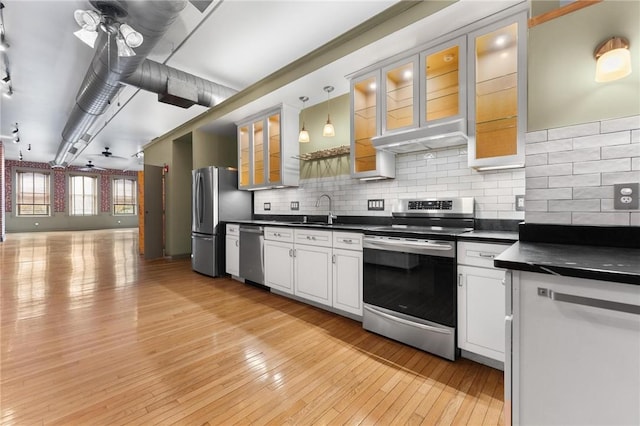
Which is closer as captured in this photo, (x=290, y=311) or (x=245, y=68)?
(x=290, y=311)

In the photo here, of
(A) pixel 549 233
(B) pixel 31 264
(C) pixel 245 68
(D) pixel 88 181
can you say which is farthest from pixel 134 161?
(A) pixel 549 233

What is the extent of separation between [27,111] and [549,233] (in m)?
8.59

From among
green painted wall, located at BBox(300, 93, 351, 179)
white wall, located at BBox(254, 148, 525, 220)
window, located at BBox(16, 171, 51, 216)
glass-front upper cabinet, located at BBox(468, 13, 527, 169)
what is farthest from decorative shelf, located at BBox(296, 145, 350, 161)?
window, located at BBox(16, 171, 51, 216)

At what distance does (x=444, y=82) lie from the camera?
2488 millimetres

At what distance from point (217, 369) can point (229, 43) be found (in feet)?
10.7

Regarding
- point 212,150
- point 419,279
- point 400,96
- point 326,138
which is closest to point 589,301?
point 419,279

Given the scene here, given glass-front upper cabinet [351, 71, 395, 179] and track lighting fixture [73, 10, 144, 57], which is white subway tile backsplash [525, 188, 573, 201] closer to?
glass-front upper cabinet [351, 71, 395, 179]

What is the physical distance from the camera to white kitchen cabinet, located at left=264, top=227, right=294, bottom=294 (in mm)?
3373

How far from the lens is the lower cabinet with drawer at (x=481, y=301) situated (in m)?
1.86

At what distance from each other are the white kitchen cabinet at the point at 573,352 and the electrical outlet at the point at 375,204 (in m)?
2.26

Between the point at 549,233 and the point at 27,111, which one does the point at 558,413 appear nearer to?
the point at 549,233

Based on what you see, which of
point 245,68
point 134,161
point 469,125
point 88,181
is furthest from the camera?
point 88,181

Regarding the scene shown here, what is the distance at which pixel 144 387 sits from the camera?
1.76m

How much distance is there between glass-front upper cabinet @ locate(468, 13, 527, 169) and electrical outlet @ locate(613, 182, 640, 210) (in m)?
0.84
